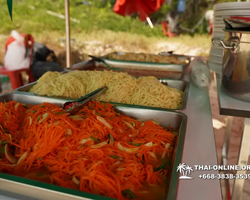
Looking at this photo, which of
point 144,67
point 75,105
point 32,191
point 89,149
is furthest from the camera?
point 144,67

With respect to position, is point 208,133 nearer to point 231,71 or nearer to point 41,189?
point 231,71

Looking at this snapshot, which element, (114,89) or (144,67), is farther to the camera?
(144,67)

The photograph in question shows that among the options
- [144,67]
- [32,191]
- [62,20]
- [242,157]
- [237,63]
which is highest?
[62,20]

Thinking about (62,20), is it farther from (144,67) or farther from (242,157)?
(242,157)

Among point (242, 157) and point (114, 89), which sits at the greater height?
point (114, 89)

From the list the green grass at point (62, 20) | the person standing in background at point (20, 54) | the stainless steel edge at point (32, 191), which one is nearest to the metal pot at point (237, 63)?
the stainless steel edge at point (32, 191)

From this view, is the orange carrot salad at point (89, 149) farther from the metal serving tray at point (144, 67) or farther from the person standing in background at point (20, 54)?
the person standing in background at point (20, 54)

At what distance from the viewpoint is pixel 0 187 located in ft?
1.93

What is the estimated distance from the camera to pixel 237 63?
1104mm

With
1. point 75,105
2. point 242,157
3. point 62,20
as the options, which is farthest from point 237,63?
point 62,20

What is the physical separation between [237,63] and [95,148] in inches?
32.1

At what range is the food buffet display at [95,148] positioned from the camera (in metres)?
0.64

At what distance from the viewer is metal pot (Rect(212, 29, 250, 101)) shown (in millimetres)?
1064

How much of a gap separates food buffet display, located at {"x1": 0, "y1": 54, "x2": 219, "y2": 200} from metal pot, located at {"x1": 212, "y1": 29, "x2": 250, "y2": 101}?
15.3 inches
